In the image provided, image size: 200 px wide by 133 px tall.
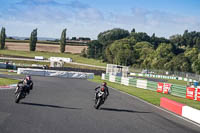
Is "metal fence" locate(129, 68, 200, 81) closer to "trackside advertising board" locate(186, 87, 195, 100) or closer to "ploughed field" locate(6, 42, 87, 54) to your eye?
"trackside advertising board" locate(186, 87, 195, 100)

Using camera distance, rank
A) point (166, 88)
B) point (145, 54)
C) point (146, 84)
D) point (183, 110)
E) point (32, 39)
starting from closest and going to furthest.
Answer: point (183, 110) → point (166, 88) → point (146, 84) → point (145, 54) → point (32, 39)

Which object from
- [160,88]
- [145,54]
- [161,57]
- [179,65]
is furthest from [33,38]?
[160,88]

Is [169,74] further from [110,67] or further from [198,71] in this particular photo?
[110,67]

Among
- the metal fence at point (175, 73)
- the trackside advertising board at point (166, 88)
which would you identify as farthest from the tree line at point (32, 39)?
the trackside advertising board at point (166, 88)

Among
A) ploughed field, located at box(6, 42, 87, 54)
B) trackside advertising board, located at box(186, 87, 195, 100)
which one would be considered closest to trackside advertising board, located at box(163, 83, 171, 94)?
trackside advertising board, located at box(186, 87, 195, 100)

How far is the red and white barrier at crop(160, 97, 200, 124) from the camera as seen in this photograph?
A: 605 inches

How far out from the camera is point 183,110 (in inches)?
664

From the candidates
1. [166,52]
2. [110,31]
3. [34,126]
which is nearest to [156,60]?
[166,52]

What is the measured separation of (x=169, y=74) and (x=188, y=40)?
101 metres

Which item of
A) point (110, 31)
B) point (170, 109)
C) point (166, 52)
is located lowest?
point (170, 109)

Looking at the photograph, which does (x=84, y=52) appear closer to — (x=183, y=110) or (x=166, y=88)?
(x=166, y=88)

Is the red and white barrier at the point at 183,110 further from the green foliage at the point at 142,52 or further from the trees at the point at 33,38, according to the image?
the trees at the point at 33,38

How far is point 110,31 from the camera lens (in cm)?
18262

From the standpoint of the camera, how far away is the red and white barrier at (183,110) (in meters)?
15.4
